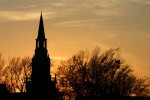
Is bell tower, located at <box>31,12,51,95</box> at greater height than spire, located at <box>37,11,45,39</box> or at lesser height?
lesser

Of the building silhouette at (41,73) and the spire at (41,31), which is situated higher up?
the spire at (41,31)

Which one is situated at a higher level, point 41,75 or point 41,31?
point 41,31

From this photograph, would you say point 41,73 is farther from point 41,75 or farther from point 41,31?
point 41,31

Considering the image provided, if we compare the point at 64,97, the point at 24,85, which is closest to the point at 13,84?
the point at 24,85

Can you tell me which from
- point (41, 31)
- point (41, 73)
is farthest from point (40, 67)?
point (41, 31)

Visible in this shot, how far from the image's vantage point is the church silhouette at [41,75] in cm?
12900

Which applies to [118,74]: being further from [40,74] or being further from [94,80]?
[40,74]

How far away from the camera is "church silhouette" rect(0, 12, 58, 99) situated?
12900 cm

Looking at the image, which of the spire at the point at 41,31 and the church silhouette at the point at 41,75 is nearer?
the church silhouette at the point at 41,75

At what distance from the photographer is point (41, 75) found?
13000 centimetres

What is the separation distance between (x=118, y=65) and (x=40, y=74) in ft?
54.6

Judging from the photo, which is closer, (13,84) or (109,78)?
(109,78)

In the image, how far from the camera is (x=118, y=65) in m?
119

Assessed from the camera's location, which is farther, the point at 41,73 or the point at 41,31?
the point at 41,31
